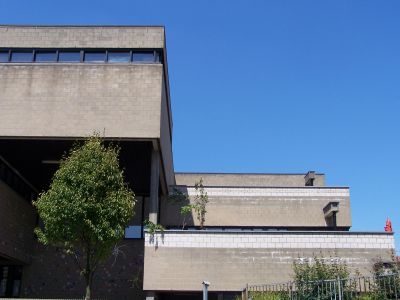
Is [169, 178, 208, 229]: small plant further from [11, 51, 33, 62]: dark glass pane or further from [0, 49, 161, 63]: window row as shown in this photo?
[11, 51, 33, 62]: dark glass pane

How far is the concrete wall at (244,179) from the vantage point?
140 ft

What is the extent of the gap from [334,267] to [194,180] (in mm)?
23641

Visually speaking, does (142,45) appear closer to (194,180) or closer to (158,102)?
(158,102)

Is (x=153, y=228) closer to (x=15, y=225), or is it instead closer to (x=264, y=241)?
(x=264, y=241)

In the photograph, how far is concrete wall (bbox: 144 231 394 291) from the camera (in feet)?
72.1

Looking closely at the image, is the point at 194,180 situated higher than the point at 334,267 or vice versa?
the point at 194,180

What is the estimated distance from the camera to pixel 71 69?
2420 cm

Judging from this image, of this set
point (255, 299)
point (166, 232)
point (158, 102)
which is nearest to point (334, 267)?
point (255, 299)

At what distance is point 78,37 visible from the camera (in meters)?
24.8

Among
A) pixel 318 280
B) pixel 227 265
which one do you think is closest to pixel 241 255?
pixel 227 265

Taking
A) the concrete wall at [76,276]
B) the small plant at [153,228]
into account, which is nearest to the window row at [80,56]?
the small plant at [153,228]

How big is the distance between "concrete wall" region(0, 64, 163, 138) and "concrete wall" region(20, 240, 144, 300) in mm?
7633

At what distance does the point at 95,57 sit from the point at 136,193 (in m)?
9.56

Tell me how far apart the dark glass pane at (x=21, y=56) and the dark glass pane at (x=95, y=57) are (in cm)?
255
